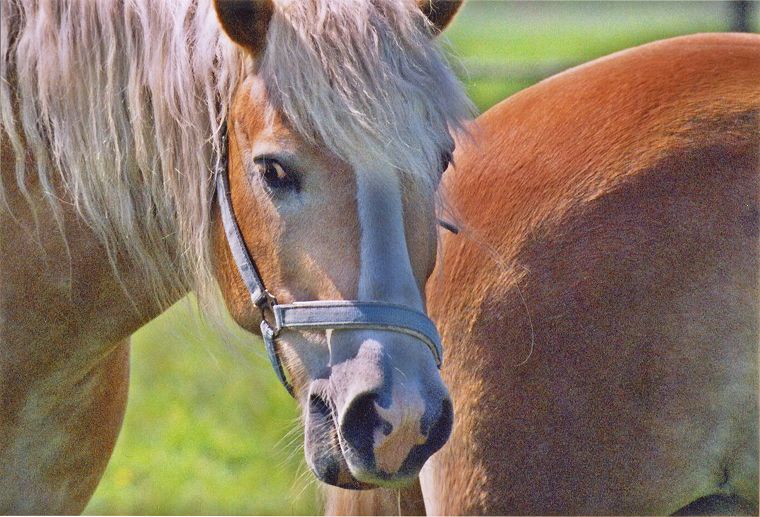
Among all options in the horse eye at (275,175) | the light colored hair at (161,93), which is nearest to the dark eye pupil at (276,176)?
the horse eye at (275,175)

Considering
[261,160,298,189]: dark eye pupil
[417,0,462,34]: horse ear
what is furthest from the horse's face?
[417,0,462,34]: horse ear

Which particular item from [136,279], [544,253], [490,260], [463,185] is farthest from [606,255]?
[136,279]

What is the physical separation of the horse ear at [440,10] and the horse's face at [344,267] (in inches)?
11.2

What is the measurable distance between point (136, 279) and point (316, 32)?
0.62 metres

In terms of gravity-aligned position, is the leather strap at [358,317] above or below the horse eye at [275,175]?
below

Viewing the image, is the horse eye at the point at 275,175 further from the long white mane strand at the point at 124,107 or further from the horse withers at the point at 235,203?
the long white mane strand at the point at 124,107

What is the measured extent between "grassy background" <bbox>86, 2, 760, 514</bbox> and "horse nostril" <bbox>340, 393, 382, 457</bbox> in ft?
5.07

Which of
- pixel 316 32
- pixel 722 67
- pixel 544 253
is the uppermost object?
pixel 316 32

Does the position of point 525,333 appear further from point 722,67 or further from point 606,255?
Result: point 722,67

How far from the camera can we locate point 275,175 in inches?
63.7

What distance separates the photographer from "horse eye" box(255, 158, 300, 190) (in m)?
1.60

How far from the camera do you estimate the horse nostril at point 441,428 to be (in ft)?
5.01

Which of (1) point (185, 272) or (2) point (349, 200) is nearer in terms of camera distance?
(2) point (349, 200)

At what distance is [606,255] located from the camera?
1.92 metres
